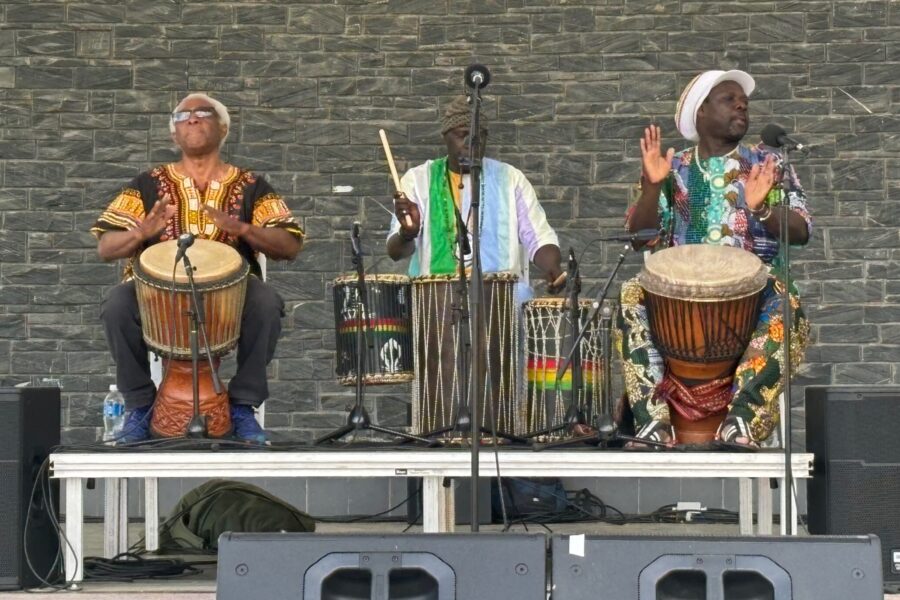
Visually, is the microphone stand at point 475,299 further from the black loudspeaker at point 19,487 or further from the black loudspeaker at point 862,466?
the black loudspeaker at point 19,487

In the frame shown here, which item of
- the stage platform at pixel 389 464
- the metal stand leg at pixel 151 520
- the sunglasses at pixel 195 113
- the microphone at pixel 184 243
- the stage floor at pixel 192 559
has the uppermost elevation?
the sunglasses at pixel 195 113

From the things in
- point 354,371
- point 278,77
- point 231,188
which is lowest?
point 354,371

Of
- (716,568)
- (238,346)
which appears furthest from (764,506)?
(238,346)

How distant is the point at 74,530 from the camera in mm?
4750

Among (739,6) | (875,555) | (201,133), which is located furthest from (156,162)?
(875,555)

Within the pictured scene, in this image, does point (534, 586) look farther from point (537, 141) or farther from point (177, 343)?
point (537, 141)

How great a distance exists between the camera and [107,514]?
18.2 ft

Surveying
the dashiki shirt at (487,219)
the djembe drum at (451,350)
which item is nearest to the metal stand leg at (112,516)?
the djembe drum at (451,350)

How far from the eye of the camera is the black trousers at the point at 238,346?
548cm

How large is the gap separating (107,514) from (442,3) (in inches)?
120

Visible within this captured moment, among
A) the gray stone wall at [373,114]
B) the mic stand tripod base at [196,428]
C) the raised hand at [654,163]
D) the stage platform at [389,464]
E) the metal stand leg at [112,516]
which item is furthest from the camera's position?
the gray stone wall at [373,114]

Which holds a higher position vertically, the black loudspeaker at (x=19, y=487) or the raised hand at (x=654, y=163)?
the raised hand at (x=654, y=163)

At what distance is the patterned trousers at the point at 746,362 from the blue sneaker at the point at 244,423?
52.2 inches

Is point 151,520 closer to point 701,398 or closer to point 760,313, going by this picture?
point 701,398
